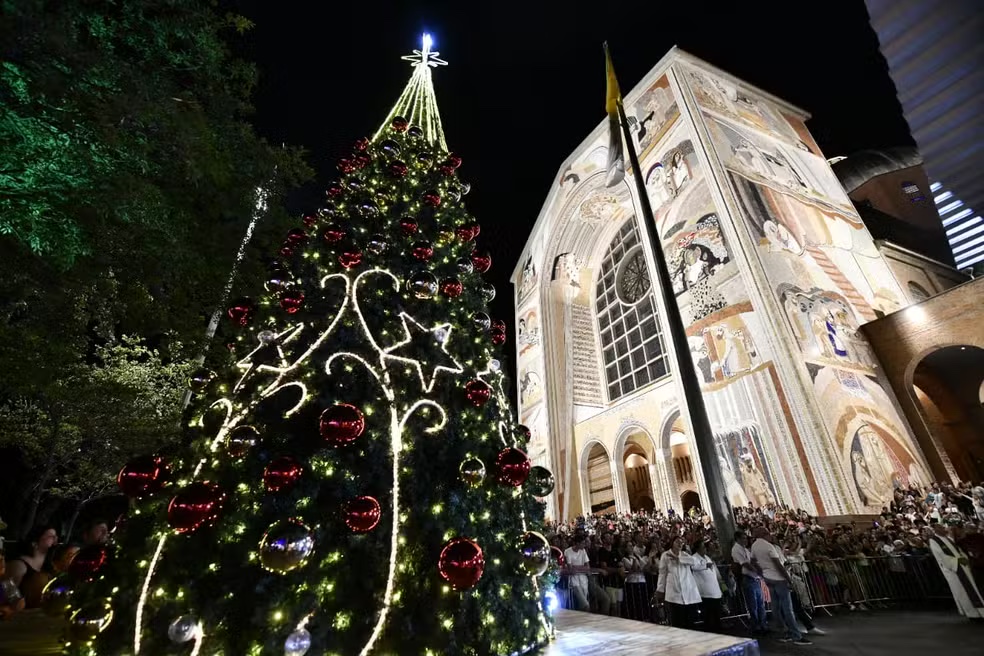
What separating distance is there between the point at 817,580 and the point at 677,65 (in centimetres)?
1556

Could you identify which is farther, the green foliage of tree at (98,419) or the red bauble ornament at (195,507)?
the green foliage of tree at (98,419)

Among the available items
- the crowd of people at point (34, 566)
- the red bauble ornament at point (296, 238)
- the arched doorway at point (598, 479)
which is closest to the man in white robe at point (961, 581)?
the red bauble ornament at point (296, 238)

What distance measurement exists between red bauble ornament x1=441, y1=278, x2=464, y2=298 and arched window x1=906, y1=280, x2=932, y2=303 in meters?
21.3

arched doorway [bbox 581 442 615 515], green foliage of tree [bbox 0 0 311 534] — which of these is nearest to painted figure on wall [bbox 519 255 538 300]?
arched doorway [bbox 581 442 615 515]

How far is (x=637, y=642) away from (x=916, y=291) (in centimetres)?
2182

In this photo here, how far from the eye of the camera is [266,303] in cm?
305

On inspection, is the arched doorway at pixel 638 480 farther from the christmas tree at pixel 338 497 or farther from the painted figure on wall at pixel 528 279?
the christmas tree at pixel 338 497

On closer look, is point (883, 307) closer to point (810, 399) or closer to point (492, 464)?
point (810, 399)

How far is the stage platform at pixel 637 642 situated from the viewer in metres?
2.21

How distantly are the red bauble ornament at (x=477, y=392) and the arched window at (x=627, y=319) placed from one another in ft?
46.1

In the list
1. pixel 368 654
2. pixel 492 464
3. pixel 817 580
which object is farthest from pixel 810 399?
pixel 368 654

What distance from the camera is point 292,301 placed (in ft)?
8.89

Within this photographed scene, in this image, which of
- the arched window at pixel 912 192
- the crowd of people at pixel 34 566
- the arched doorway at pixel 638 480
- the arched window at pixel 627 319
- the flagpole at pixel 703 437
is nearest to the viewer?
the flagpole at pixel 703 437

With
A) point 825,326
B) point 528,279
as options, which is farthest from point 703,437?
point 528,279
